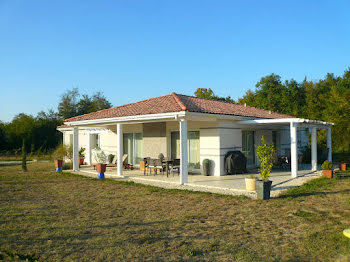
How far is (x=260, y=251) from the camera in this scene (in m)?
4.60

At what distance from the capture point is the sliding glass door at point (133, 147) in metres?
16.9

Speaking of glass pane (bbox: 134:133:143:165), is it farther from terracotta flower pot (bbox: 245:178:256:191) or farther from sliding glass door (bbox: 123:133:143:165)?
terracotta flower pot (bbox: 245:178:256:191)

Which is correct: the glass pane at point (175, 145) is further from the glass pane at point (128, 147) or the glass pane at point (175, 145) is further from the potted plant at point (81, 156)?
the potted plant at point (81, 156)

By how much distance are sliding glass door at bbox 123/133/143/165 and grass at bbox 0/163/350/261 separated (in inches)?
287

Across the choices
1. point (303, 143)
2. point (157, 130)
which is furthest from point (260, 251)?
point (303, 143)

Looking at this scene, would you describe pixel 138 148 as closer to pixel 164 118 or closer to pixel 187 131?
pixel 187 131

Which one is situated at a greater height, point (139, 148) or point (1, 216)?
point (139, 148)

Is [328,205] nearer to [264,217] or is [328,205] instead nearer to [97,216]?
[264,217]

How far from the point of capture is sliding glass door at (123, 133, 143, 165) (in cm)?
1694

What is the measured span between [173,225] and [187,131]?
898cm

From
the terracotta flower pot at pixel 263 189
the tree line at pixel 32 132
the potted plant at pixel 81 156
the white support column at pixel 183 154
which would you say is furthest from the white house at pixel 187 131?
the tree line at pixel 32 132

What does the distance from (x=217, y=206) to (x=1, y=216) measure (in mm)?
5351

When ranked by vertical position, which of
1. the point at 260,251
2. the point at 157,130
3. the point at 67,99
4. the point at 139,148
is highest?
the point at 67,99

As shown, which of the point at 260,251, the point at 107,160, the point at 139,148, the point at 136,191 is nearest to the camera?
the point at 260,251
